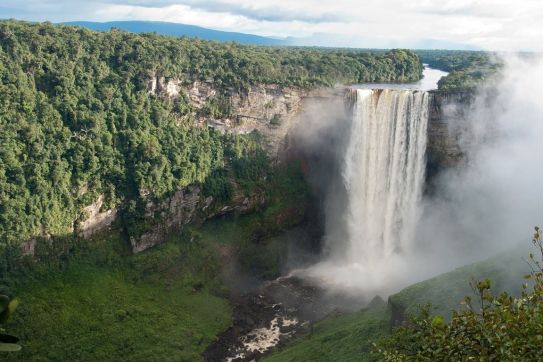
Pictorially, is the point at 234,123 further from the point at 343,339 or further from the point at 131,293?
the point at 343,339

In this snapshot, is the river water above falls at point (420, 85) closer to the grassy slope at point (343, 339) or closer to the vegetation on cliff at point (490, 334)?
the grassy slope at point (343, 339)

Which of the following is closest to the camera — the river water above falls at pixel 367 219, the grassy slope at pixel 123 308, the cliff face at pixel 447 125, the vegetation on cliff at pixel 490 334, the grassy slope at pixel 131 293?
the vegetation on cliff at pixel 490 334

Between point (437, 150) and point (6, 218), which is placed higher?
point (437, 150)

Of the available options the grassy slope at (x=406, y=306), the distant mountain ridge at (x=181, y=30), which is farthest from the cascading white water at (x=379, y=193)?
the distant mountain ridge at (x=181, y=30)

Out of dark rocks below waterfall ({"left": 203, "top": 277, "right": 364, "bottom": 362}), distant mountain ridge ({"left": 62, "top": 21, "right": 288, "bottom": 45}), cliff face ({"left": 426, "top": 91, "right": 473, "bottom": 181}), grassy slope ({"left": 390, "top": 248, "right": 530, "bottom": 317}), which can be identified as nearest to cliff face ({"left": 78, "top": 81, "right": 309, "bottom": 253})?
dark rocks below waterfall ({"left": 203, "top": 277, "right": 364, "bottom": 362})

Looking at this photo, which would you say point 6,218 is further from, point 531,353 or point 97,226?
point 531,353

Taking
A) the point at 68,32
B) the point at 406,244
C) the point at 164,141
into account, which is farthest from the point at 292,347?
the point at 68,32
